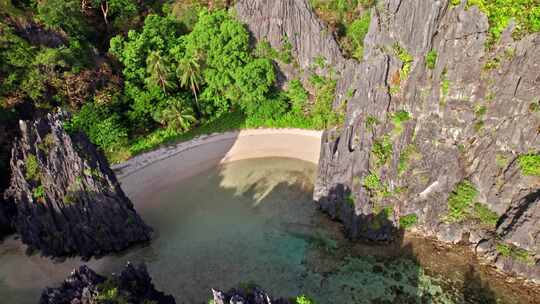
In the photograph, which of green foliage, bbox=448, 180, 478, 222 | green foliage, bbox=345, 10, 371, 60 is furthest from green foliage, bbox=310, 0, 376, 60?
green foliage, bbox=448, 180, 478, 222

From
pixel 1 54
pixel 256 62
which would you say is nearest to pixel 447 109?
pixel 256 62

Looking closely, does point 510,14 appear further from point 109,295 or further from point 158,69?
point 158,69

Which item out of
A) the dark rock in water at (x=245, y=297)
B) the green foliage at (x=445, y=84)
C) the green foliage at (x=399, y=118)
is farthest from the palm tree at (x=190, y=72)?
the dark rock in water at (x=245, y=297)

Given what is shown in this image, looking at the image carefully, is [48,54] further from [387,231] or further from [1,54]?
[387,231]

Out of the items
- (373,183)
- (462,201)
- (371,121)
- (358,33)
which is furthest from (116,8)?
A: (462,201)

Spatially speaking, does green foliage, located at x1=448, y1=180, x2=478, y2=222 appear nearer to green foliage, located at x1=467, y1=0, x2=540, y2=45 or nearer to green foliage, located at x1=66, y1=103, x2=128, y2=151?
green foliage, located at x1=467, y1=0, x2=540, y2=45

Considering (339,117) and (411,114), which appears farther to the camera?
(339,117)

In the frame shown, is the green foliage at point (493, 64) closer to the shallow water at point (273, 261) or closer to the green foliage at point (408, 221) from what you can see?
the green foliage at point (408, 221)
